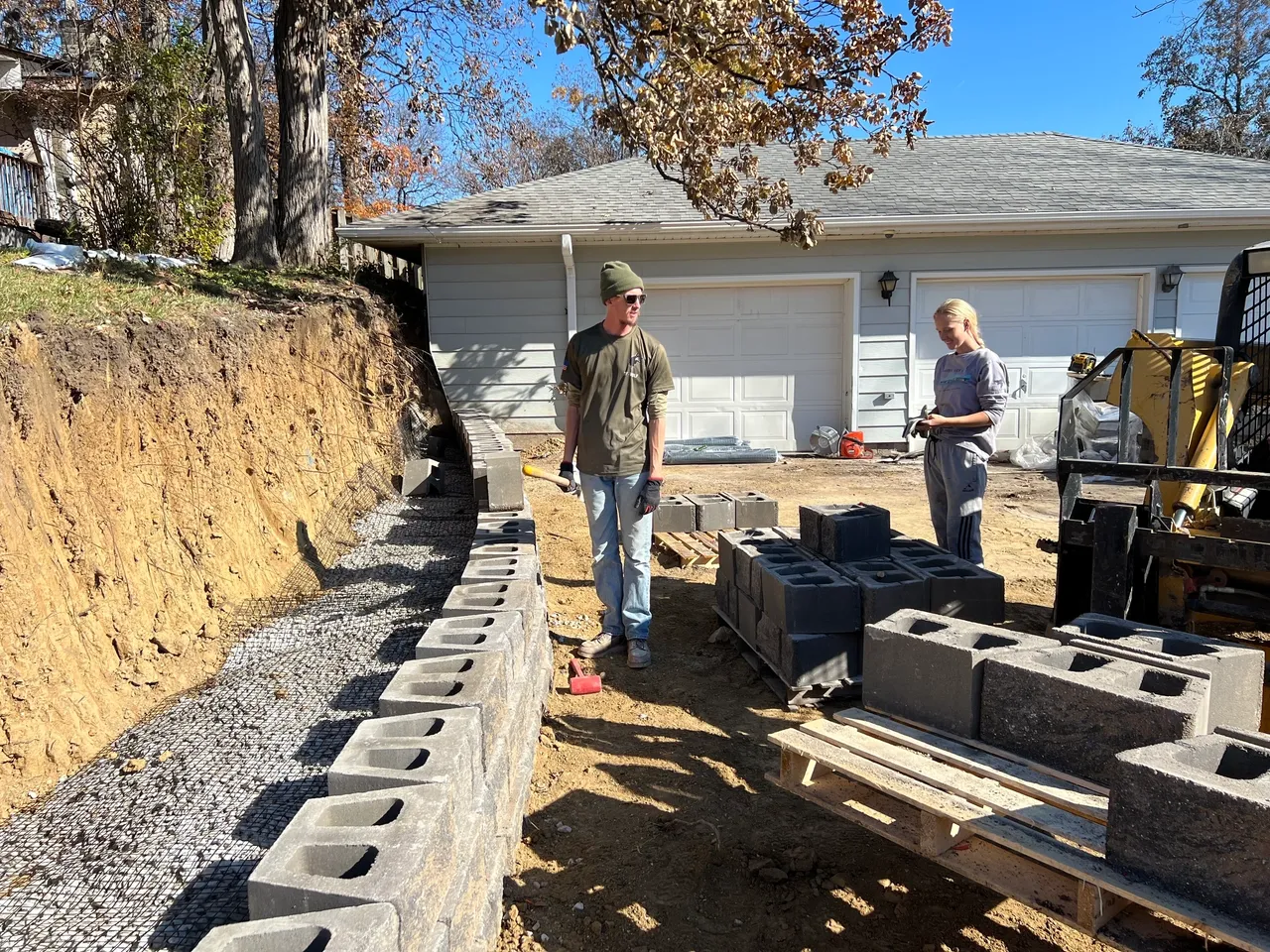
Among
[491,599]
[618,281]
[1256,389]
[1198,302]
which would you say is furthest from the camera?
[1198,302]

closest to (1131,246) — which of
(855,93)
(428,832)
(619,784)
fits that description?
(855,93)

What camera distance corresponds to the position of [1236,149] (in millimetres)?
28031

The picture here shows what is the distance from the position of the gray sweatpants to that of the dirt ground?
1521 millimetres

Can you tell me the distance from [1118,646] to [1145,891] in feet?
4.13

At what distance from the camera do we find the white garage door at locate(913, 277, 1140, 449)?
1223 centimetres

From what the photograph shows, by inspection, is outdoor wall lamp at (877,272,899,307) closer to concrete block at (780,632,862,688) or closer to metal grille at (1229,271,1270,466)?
metal grille at (1229,271,1270,466)

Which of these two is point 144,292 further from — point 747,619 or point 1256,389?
point 1256,389

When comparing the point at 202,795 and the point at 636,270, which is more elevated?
the point at 636,270

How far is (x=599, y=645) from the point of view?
193 inches

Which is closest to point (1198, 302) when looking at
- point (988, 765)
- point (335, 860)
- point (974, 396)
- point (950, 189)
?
point (950, 189)

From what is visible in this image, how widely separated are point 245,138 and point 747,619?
9.83 metres

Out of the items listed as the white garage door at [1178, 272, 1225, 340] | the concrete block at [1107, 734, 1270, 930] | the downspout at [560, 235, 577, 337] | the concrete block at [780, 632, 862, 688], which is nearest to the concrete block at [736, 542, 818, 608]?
the concrete block at [780, 632, 862, 688]

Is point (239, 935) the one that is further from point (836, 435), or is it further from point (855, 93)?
point (836, 435)

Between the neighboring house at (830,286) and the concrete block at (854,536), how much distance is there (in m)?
7.25
